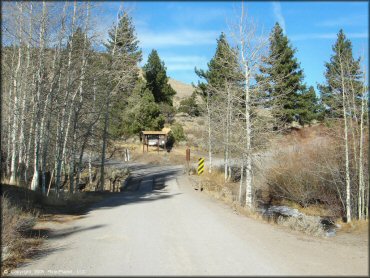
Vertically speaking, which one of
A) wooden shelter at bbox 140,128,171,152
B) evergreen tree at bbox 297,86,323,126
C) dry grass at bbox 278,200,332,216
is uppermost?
evergreen tree at bbox 297,86,323,126

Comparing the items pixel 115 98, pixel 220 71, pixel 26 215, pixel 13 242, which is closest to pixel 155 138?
pixel 220 71

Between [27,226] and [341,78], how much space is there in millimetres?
17147

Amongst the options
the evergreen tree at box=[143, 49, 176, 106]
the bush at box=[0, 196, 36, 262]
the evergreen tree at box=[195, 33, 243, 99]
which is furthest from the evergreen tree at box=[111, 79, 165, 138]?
the bush at box=[0, 196, 36, 262]

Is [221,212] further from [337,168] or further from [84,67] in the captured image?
[84,67]

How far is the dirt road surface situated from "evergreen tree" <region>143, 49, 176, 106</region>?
46238 mm

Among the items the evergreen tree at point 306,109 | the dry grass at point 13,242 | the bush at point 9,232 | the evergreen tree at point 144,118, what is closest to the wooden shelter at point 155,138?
the evergreen tree at point 144,118

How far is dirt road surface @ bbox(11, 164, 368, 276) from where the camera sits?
7.03 m

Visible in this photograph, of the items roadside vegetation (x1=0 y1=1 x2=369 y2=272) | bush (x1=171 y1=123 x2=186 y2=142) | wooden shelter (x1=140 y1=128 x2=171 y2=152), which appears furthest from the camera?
bush (x1=171 y1=123 x2=186 y2=142)

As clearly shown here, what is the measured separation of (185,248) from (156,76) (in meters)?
52.6

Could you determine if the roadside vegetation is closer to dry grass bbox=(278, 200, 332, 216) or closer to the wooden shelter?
dry grass bbox=(278, 200, 332, 216)

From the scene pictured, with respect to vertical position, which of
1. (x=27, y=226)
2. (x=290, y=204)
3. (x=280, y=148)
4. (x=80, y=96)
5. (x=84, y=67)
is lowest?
(x=290, y=204)

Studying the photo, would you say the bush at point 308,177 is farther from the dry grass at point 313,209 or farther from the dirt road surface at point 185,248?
the dirt road surface at point 185,248

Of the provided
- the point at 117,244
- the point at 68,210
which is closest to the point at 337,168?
the point at 68,210

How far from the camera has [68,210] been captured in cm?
1667
